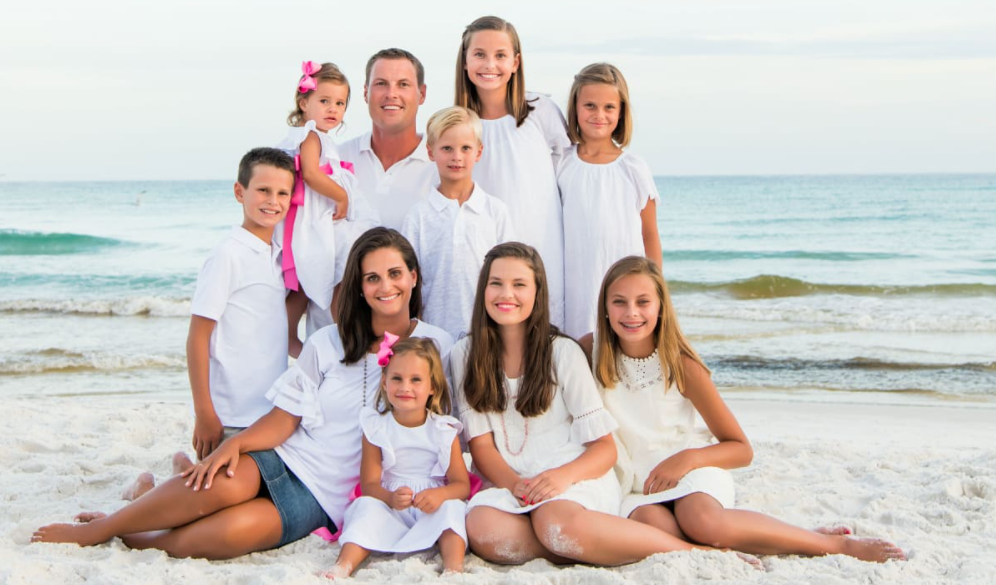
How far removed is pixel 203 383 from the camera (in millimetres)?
3340

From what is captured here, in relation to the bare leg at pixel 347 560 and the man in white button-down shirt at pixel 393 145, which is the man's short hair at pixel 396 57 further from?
the bare leg at pixel 347 560

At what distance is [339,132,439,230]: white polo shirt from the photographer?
392 centimetres

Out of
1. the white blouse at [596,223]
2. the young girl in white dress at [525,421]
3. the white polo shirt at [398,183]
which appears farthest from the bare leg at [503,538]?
the white polo shirt at [398,183]

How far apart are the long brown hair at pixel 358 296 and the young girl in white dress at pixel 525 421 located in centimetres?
32

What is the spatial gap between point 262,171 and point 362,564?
4.83 feet

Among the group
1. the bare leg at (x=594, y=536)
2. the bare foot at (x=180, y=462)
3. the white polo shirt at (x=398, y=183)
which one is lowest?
the bare leg at (x=594, y=536)

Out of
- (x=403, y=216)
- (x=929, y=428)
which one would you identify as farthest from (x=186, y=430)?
(x=929, y=428)

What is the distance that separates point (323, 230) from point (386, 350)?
751mm

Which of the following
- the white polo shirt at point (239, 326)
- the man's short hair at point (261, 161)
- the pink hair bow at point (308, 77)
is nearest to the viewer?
the white polo shirt at point (239, 326)

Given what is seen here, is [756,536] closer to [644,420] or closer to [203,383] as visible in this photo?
[644,420]

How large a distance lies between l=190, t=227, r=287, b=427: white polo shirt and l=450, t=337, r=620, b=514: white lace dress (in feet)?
2.45

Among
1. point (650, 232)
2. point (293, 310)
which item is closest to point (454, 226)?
point (293, 310)

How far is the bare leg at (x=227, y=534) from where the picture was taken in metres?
3.09

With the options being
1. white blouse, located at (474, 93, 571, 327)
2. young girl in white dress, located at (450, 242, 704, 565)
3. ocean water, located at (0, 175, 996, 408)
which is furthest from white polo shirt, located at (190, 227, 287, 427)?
ocean water, located at (0, 175, 996, 408)
